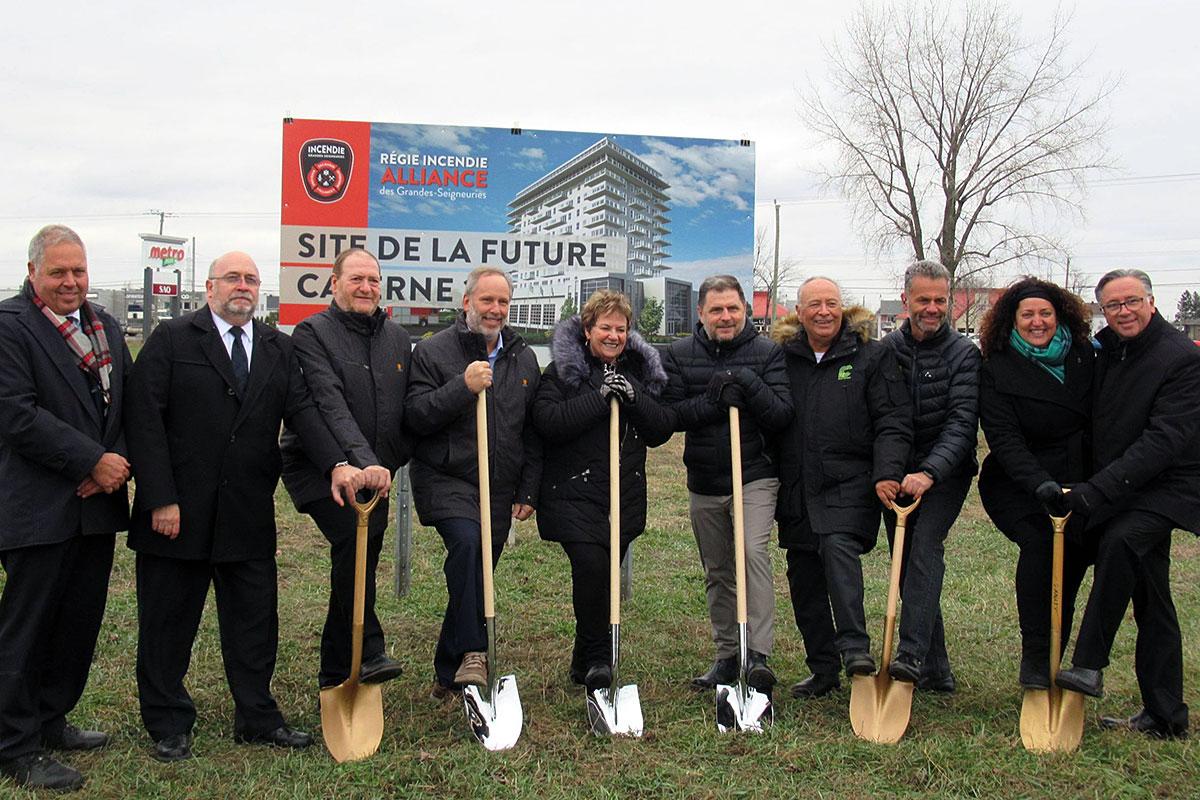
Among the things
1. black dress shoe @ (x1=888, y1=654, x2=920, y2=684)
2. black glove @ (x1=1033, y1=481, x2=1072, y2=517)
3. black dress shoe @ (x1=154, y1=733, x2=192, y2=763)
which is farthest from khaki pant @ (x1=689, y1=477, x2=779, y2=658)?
black dress shoe @ (x1=154, y1=733, x2=192, y2=763)

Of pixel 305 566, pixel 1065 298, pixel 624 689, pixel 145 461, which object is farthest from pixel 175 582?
pixel 1065 298

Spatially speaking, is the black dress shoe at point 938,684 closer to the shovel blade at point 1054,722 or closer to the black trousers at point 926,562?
the black trousers at point 926,562

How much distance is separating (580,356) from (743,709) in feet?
5.75

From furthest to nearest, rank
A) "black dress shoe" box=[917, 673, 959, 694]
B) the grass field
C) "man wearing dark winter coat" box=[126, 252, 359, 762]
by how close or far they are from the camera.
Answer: "black dress shoe" box=[917, 673, 959, 694], "man wearing dark winter coat" box=[126, 252, 359, 762], the grass field

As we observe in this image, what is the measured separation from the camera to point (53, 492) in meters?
3.81

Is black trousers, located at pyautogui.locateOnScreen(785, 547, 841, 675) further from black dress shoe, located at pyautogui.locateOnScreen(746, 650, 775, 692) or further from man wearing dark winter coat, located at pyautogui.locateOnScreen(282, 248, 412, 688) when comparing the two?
man wearing dark winter coat, located at pyautogui.locateOnScreen(282, 248, 412, 688)

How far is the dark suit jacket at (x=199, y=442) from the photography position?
3.97 meters

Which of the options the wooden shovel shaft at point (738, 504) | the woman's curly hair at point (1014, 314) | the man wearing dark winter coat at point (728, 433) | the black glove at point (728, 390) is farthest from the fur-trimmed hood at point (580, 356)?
the woman's curly hair at point (1014, 314)

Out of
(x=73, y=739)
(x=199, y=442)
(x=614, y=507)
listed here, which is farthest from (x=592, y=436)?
(x=73, y=739)

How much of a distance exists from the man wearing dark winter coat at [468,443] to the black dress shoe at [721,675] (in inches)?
45.0

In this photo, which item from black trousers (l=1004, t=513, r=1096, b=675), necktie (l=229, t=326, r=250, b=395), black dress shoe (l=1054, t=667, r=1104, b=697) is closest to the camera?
necktie (l=229, t=326, r=250, b=395)

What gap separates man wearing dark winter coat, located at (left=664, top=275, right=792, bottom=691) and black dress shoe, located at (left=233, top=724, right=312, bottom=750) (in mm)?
1899

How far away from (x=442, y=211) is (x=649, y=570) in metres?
3.19

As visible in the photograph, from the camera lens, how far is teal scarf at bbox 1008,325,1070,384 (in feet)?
14.9
